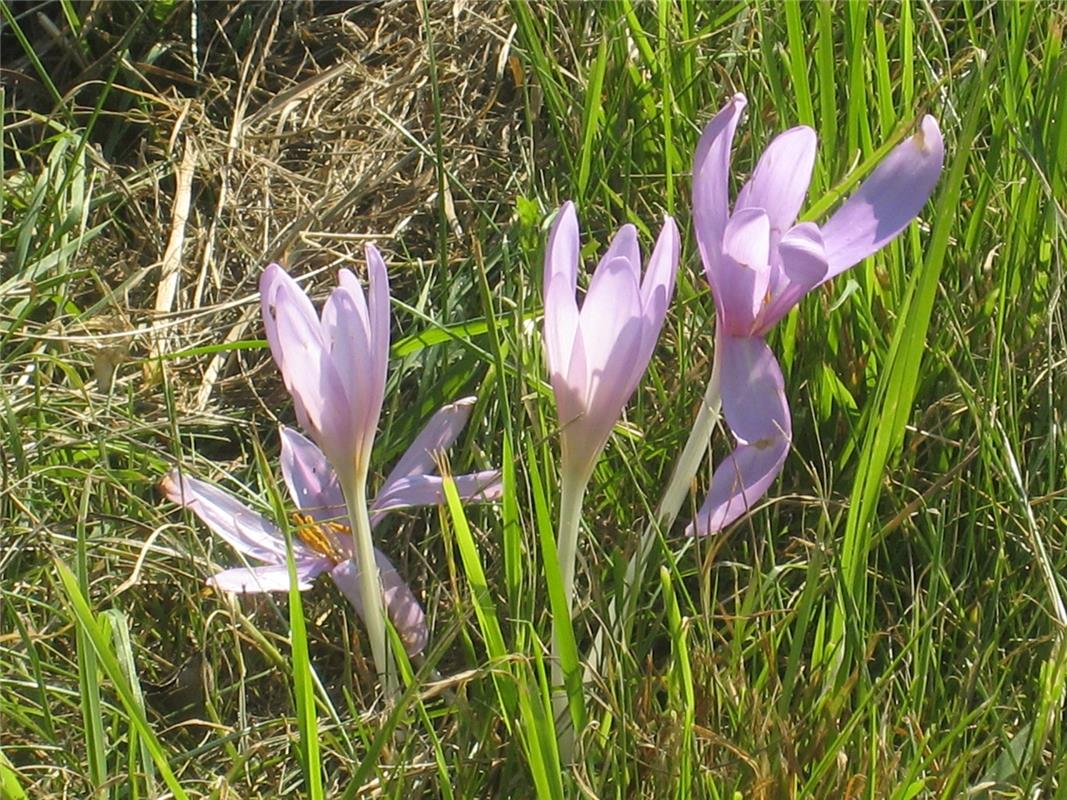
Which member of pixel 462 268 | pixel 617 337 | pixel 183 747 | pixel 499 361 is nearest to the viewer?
pixel 617 337

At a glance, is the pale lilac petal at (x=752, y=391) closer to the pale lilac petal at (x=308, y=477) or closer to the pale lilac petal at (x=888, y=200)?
the pale lilac petal at (x=888, y=200)

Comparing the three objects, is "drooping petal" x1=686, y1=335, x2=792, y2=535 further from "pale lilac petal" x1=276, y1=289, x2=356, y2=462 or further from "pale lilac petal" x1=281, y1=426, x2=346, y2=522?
"pale lilac petal" x1=281, y1=426, x2=346, y2=522

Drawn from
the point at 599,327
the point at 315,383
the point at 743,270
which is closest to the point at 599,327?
the point at 599,327

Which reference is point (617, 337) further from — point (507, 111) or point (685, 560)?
point (507, 111)

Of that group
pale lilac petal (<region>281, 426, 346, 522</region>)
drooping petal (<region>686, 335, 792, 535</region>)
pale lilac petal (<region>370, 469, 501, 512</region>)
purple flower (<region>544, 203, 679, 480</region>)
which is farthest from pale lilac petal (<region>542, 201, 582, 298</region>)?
pale lilac petal (<region>281, 426, 346, 522</region>)

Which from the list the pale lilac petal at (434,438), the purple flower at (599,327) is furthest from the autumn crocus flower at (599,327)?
the pale lilac petal at (434,438)

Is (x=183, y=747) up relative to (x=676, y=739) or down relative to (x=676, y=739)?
down

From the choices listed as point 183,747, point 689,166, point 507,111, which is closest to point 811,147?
point 689,166
